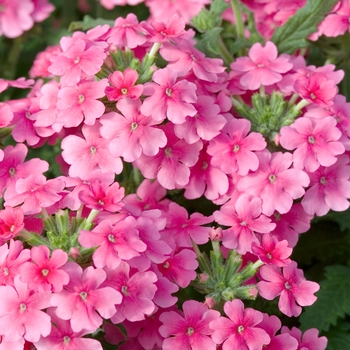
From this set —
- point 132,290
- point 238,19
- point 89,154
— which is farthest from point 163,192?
point 238,19

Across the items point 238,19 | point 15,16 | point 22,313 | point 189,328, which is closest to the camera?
point 22,313

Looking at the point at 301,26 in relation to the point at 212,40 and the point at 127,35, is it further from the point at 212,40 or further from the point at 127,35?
the point at 127,35

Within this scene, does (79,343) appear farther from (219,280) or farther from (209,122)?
(209,122)

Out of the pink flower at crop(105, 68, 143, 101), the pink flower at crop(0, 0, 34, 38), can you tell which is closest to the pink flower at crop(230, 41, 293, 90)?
the pink flower at crop(105, 68, 143, 101)

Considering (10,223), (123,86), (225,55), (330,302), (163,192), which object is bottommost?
(330,302)

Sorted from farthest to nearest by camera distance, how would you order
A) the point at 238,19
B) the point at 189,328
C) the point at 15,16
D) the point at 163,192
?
the point at 15,16 → the point at 238,19 → the point at 163,192 → the point at 189,328

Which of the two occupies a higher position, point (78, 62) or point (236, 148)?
point (78, 62)
